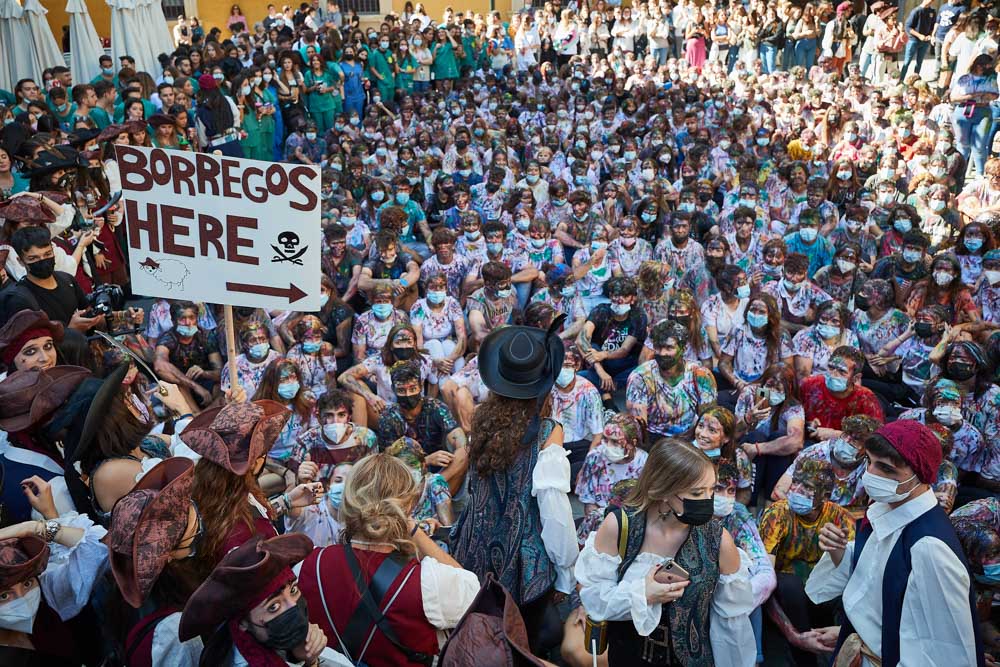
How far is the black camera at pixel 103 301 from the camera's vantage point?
674cm

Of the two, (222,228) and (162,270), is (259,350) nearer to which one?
(162,270)

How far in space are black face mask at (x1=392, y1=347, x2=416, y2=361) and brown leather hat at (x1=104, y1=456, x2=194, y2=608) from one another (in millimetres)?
3777

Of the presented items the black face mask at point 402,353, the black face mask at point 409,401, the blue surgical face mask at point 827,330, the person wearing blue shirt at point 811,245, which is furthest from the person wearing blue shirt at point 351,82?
the black face mask at point 409,401

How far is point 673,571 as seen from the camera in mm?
3225

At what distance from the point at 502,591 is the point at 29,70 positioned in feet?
46.2

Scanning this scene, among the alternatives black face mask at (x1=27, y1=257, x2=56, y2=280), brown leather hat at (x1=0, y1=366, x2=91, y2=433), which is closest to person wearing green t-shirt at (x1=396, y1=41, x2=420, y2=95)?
black face mask at (x1=27, y1=257, x2=56, y2=280)

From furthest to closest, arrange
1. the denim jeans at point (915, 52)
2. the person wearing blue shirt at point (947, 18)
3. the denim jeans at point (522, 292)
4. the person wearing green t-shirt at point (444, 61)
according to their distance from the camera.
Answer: the person wearing green t-shirt at point (444, 61)
the denim jeans at point (915, 52)
the person wearing blue shirt at point (947, 18)
the denim jeans at point (522, 292)

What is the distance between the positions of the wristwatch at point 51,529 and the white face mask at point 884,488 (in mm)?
3258

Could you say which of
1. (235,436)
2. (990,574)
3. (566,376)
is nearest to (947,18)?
(566,376)

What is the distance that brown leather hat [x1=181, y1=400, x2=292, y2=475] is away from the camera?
3410mm

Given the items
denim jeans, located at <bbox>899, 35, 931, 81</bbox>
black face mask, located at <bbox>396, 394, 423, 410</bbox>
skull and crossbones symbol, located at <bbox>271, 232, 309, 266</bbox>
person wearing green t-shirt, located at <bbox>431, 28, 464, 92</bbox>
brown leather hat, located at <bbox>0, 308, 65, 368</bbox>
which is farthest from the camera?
person wearing green t-shirt, located at <bbox>431, 28, 464, 92</bbox>

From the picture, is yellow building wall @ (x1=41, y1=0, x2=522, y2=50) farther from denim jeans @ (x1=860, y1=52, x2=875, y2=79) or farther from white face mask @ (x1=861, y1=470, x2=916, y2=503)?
white face mask @ (x1=861, y1=470, x2=916, y2=503)

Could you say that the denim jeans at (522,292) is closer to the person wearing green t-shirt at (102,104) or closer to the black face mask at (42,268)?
the black face mask at (42,268)

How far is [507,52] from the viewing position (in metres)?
23.0
